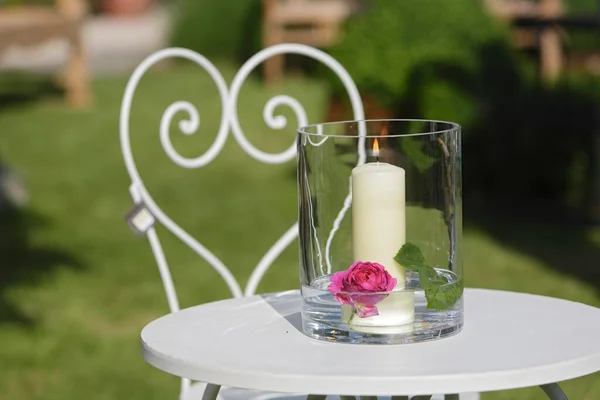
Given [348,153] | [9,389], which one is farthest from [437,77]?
[348,153]

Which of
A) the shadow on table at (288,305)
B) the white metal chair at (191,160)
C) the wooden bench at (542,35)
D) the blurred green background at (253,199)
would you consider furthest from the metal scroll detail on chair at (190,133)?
the wooden bench at (542,35)

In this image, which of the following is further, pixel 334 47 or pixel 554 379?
pixel 334 47

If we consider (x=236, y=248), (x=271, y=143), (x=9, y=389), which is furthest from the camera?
(x=271, y=143)

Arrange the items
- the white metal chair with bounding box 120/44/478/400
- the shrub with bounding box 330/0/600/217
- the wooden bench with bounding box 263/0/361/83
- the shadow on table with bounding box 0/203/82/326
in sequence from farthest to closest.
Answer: the wooden bench with bounding box 263/0/361/83
the shrub with bounding box 330/0/600/217
the shadow on table with bounding box 0/203/82/326
the white metal chair with bounding box 120/44/478/400

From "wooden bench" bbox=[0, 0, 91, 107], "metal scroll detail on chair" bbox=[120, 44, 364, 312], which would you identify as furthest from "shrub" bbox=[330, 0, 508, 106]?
"metal scroll detail on chair" bbox=[120, 44, 364, 312]

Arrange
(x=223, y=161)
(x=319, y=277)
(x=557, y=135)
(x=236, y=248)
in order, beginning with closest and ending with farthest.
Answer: (x=319, y=277) → (x=236, y=248) → (x=557, y=135) → (x=223, y=161)

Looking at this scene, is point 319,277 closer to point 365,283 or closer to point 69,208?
point 365,283

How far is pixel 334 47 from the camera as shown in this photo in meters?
6.85

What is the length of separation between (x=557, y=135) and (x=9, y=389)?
3.34m

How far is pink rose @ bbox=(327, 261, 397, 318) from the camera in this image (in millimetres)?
1555

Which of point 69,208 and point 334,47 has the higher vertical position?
point 334,47

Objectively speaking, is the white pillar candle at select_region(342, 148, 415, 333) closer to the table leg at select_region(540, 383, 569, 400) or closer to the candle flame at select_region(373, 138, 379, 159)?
the candle flame at select_region(373, 138, 379, 159)

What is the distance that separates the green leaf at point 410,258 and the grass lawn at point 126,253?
2.18 meters

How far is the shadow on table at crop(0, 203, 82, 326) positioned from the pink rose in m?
3.20
